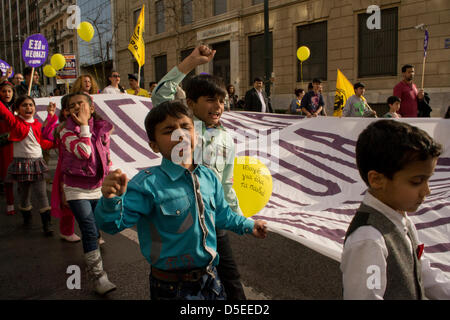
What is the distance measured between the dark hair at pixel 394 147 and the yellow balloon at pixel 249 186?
5.92 feet

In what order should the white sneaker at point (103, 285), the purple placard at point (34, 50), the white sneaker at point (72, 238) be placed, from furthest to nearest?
the purple placard at point (34, 50)
the white sneaker at point (72, 238)
the white sneaker at point (103, 285)

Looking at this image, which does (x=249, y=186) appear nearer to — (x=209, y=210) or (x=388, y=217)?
(x=209, y=210)

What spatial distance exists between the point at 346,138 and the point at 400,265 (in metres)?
3.34

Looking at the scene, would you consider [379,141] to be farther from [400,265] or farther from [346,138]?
[346,138]

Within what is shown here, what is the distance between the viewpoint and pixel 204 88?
91.0 inches

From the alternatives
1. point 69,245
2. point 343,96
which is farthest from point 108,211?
point 343,96

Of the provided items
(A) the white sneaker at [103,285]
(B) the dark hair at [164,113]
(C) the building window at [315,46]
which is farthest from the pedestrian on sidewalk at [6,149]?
(C) the building window at [315,46]

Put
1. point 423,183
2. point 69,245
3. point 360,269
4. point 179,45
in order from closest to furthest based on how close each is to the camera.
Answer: point 360,269 → point 423,183 → point 69,245 → point 179,45

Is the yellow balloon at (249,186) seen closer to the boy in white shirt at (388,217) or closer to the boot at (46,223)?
the boy in white shirt at (388,217)

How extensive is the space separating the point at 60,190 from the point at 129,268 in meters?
1.02

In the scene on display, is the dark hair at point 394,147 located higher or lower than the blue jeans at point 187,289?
higher

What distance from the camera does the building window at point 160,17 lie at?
26.4 m

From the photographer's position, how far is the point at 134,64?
30.6 m

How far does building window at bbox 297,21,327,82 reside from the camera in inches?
658
